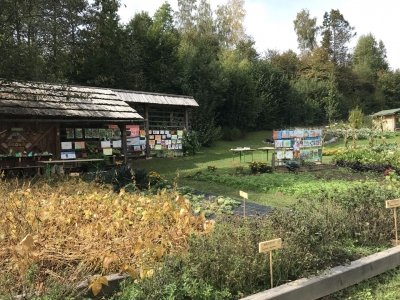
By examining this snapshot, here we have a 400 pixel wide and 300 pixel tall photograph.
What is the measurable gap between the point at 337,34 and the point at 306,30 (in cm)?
517

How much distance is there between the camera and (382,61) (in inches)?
3034

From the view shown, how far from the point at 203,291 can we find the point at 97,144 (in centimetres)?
1482

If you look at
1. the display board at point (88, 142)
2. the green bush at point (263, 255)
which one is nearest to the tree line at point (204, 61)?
the display board at point (88, 142)

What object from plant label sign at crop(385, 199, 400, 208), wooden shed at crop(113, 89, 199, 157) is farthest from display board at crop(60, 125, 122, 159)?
plant label sign at crop(385, 199, 400, 208)

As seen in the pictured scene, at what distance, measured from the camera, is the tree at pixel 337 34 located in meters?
71.2

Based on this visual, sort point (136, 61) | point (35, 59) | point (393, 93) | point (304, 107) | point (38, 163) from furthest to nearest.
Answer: point (393, 93) < point (304, 107) < point (136, 61) < point (38, 163) < point (35, 59)

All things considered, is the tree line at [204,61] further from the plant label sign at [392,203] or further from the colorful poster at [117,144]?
the plant label sign at [392,203]

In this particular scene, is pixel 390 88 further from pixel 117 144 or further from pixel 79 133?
pixel 79 133

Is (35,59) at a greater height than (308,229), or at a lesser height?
greater

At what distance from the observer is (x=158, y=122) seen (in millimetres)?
25188

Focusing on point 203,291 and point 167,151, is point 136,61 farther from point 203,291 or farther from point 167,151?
point 203,291

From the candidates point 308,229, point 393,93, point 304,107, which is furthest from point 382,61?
point 308,229

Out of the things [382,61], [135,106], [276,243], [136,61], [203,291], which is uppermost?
[382,61]

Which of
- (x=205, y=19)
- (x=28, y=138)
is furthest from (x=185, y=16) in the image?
(x=28, y=138)
